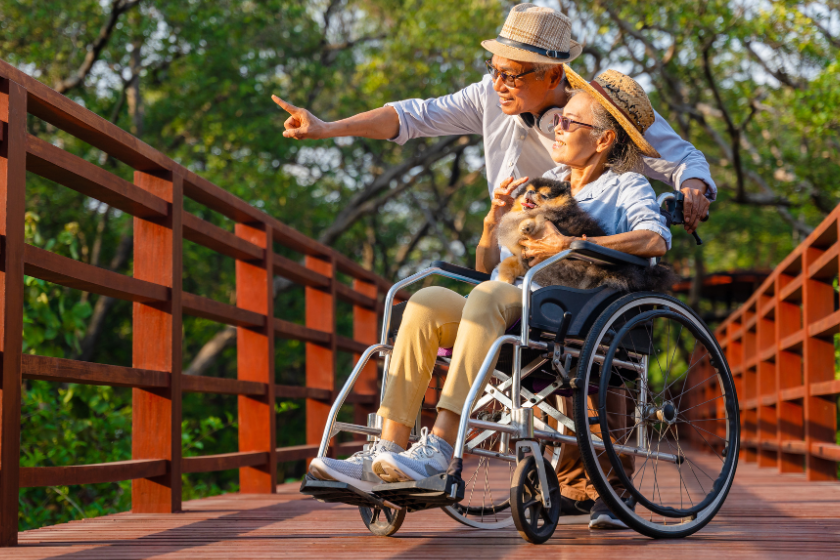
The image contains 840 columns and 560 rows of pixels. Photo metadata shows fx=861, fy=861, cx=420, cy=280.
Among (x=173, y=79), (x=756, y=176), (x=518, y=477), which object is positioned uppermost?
(x=173, y=79)

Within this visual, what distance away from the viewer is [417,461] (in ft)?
5.98

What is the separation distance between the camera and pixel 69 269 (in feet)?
7.07

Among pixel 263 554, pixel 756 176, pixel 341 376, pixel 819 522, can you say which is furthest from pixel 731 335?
pixel 341 376

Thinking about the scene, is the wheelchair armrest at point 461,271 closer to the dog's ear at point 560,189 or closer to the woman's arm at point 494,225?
the woman's arm at point 494,225

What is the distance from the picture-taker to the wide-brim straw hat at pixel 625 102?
2.28m

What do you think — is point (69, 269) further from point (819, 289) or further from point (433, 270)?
point (819, 289)

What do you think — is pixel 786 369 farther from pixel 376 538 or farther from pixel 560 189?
pixel 376 538

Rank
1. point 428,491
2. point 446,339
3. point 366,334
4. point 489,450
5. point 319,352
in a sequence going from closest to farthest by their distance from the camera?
point 428,491, point 446,339, point 489,450, point 319,352, point 366,334

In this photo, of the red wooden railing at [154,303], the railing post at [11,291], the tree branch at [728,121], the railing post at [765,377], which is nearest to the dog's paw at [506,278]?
the red wooden railing at [154,303]

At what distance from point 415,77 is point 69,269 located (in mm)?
9245

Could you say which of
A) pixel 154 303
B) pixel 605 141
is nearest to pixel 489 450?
pixel 605 141

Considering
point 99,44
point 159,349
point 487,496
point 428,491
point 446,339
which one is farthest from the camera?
point 99,44

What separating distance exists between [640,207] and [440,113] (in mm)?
759

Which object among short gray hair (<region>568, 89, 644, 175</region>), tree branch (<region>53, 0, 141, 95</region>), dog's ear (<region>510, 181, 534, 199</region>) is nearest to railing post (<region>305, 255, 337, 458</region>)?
dog's ear (<region>510, 181, 534, 199</region>)
